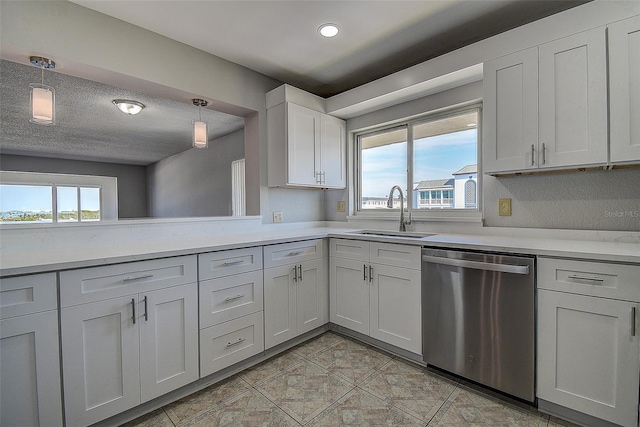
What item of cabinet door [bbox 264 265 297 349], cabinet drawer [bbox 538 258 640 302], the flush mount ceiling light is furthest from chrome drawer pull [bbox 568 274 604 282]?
the flush mount ceiling light

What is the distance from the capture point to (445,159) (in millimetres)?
2496

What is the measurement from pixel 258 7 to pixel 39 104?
1.40 metres

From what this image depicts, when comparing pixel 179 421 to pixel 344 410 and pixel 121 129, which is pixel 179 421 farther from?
pixel 121 129

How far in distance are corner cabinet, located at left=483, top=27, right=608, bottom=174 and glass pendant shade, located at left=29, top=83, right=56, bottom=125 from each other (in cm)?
271

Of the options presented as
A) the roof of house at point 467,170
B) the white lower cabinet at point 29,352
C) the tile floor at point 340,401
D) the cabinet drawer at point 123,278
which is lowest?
the tile floor at point 340,401

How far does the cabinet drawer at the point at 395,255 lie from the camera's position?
195 cm

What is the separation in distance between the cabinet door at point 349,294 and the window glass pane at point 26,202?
467cm

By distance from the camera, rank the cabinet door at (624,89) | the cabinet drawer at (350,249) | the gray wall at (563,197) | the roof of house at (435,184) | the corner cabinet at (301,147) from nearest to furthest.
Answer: the cabinet door at (624,89) < the gray wall at (563,197) < the cabinet drawer at (350,249) < the roof of house at (435,184) < the corner cabinet at (301,147)

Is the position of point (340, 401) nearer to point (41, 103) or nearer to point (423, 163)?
point (423, 163)

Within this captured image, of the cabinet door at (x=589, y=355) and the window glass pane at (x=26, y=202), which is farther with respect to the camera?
the window glass pane at (x=26, y=202)

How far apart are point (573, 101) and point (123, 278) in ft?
8.66

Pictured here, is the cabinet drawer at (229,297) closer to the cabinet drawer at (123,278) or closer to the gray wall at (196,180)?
the cabinet drawer at (123,278)

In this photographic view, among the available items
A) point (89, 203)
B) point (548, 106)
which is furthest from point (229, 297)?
point (89, 203)

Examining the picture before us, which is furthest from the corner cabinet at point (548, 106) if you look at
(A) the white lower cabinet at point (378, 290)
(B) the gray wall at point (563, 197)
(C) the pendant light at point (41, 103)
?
(C) the pendant light at point (41, 103)
